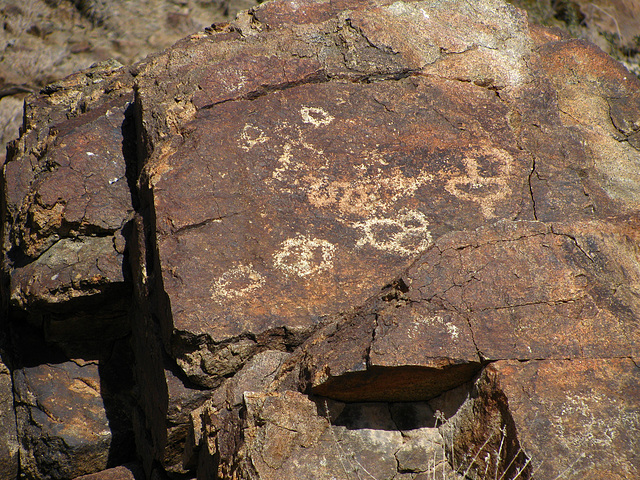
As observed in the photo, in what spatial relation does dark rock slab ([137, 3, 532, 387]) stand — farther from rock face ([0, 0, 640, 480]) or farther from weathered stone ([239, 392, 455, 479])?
weathered stone ([239, 392, 455, 479])

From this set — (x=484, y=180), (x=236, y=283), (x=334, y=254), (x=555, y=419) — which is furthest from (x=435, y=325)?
(x=484, y=180)

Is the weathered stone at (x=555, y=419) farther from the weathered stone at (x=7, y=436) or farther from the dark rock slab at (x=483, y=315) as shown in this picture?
the weathered stone at (x=7, y=436)

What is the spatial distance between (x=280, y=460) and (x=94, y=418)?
127 cm

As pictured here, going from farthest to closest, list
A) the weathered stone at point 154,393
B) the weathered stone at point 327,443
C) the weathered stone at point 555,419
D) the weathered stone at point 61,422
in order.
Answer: the weathered stone at point 61,422 < the weathered stone at point 154,393 < the weathered stone at point 327,443 < the weathered stone at point 555,419

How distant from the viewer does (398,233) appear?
2199 millimetres

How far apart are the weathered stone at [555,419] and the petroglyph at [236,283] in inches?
30.9

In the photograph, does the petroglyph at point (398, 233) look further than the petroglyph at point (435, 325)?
Yes

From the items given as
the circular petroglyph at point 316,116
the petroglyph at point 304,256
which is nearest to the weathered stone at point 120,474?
the petroglyph at point 304,256

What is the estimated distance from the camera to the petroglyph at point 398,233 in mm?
2166

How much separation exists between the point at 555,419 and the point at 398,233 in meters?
0.87

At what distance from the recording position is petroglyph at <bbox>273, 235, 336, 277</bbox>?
2100mm

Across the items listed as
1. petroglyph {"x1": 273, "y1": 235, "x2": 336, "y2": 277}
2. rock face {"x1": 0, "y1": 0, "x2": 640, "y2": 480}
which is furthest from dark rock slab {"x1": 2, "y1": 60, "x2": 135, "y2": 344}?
petroglyph {"x1": 273, "y1": 235, "x2": 336, "y2": 277}

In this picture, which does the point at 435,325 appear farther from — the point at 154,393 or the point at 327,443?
the point at 154,393

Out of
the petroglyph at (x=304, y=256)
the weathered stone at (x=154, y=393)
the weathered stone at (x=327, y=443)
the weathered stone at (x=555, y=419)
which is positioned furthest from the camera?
the petroglyph at (x=304, y=256)
